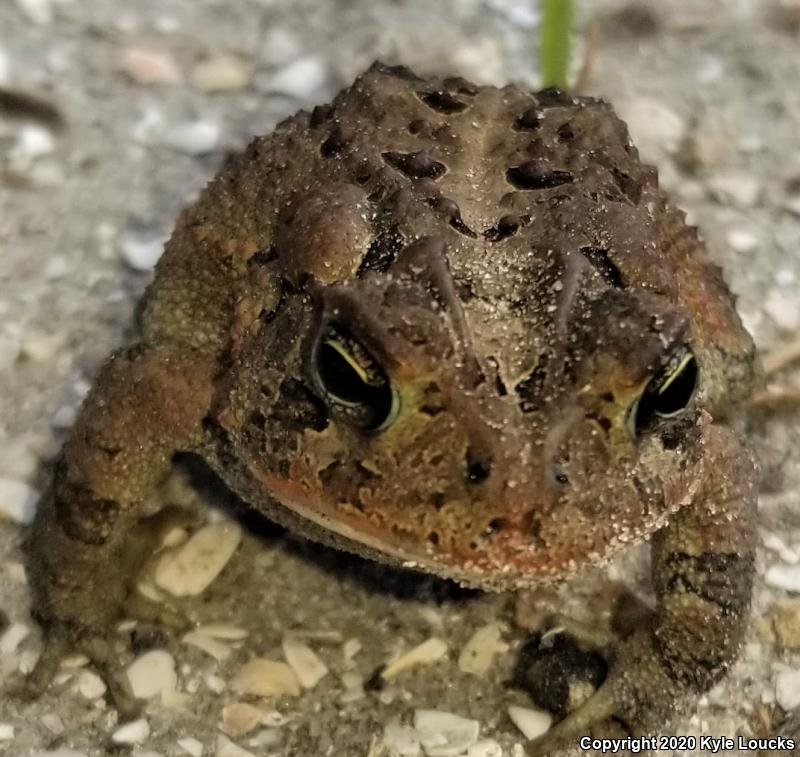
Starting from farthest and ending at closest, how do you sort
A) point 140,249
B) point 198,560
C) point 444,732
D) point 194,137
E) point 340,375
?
point 194,137, point 140,249, point 198,560, point 444,732, point 340,375

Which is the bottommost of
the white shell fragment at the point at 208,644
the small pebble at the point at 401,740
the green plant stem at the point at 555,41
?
the white shell fragment at the point at 208,644

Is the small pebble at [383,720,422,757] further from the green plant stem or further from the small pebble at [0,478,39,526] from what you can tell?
the green plant stem

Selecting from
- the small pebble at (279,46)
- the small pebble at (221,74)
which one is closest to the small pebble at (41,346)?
the small pebble at (221,74)

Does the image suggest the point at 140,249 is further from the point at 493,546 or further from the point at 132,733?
the point at 493,546

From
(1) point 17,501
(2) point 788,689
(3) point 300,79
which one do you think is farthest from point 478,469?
(3) point 300,79

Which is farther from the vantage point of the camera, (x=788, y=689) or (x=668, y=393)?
(x=788, y=689)

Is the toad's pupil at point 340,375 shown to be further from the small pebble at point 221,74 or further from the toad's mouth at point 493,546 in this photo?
the small pebble at point 221,74
